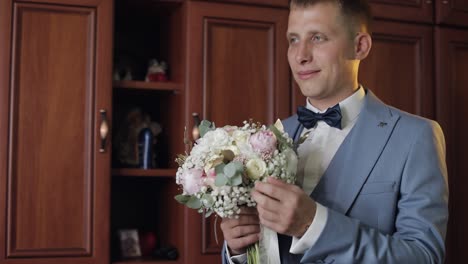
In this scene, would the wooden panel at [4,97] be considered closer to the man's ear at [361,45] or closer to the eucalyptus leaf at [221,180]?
the eucalyptus leaf at [221,180]

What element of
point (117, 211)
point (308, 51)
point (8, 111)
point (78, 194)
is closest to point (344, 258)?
point (308, 51)

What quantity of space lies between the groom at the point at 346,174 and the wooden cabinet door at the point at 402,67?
882mm

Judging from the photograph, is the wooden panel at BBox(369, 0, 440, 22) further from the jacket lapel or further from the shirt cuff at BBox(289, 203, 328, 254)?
the shirt cuff at BBox(289, 203, 328, 254)

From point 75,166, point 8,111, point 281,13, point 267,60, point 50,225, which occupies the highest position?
point 281,13

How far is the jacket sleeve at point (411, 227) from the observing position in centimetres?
147

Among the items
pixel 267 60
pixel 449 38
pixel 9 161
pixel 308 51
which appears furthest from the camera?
pixel 449 38

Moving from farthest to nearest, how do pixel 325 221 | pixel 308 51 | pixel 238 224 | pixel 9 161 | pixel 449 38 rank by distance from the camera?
pixel 449 38, pixel 9 161, pixel 308 51, pixel 238 224, pixel 325 221

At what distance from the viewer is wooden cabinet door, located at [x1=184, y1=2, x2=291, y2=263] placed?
2.45 meters

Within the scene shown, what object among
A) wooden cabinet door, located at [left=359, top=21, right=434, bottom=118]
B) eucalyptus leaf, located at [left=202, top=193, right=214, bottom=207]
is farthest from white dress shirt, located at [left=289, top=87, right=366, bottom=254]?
wooden cabinet door, located at [left=359, top=21, right=434, bottom=118]

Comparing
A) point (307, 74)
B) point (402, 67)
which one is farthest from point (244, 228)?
point (402, 67)

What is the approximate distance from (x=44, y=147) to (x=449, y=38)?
1618 millimetres

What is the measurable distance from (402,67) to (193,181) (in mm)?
1485

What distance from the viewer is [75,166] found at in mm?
2314

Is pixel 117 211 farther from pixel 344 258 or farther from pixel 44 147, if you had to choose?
pixel 344 258
